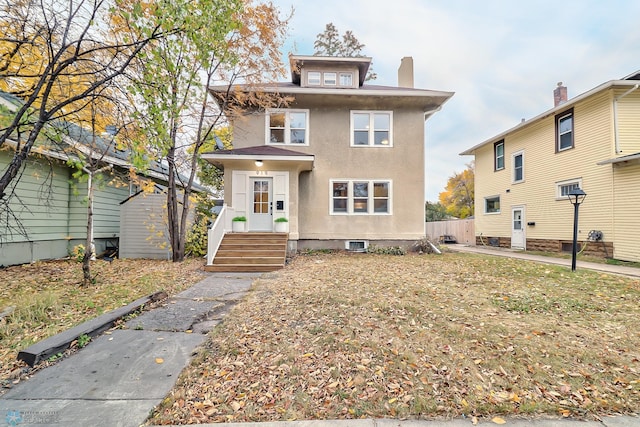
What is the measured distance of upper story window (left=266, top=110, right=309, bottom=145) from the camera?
1139 cm

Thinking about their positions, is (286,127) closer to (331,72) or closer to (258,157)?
(258,157)

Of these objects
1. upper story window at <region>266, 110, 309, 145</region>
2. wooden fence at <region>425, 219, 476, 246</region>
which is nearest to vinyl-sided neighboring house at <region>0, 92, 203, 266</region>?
upper story window at <region>266, 110, 309, 145</region>

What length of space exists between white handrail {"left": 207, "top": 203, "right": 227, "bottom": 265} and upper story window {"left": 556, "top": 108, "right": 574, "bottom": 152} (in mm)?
15235

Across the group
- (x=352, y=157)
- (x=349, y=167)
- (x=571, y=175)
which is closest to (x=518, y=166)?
(x=571, y=175)

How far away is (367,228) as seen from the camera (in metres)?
11.3

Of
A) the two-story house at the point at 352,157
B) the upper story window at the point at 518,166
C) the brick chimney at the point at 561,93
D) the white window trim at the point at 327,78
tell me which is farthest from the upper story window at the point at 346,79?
the brick chimney at the point at 561,93

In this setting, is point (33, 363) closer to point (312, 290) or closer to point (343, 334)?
point (343, 334)

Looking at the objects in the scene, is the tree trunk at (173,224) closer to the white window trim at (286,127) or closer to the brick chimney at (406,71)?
the white window trim at (286,127)

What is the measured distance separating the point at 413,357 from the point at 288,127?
1029 cm

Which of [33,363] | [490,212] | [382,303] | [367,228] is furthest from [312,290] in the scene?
[490,212]

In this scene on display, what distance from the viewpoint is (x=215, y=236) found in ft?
27.4

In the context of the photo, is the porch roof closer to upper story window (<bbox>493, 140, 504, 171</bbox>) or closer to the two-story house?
the two-story house

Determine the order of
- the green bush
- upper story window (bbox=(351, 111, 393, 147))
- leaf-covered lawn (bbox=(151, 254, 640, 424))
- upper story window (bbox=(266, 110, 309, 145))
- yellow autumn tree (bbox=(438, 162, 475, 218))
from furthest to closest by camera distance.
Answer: yellow autumn tree (bbox=(438, 162, 475, 218))
upper story window (bbox=(351, 111, 393, 147))
upper story window (bbox=(266, 110, 309, 145))
the green bush
leaf-covered lawn (bbox=(151, 254, 640, 424))

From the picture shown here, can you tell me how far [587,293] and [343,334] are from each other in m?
5.50
